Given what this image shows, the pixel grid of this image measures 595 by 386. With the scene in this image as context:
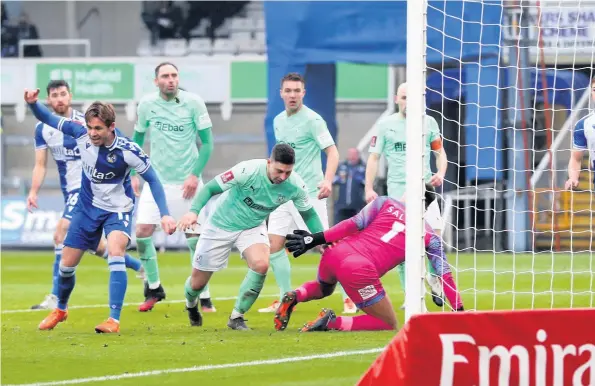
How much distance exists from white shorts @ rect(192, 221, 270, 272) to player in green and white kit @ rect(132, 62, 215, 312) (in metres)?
1.75

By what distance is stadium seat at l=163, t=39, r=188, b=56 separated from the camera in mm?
27453

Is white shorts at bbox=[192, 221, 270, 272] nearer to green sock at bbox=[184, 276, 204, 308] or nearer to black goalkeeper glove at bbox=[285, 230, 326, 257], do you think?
green sock at bbox=[184, 276, 204, 308]

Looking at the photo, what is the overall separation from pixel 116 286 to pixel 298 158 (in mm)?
2709

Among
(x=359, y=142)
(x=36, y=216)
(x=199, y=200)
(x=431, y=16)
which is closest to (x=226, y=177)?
(x=199, y=200)

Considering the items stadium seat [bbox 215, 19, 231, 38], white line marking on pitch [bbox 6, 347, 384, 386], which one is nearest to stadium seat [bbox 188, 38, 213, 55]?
stadium seat [bbox 215, 19, 231, 38]

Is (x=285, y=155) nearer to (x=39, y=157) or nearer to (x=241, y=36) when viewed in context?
(x=39, y=157)

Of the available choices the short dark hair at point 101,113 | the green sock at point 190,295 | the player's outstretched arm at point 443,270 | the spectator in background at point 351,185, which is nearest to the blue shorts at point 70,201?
the green sock at point 190,295

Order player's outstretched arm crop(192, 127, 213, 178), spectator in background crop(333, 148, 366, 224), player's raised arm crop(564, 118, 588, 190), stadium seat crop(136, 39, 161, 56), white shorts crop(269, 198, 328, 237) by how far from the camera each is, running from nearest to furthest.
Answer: player's raised arm crop(564, 118, 588, 190), white shorts crop(269, 198, 328, 237), player's outstretched arm crop(192, 127, 213, 178), spectator in background crop(333, 148, 366, 224), stadium seat crop(136, 39, 161, 56)

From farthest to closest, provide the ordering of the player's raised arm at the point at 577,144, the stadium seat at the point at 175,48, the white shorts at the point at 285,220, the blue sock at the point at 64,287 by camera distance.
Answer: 1. the stadium seat at the point at 175,48
2. the white shorts at the point at 285,220
3. the player's raised arm at the point at 577,144
4. the blue sock at the point at 64,287

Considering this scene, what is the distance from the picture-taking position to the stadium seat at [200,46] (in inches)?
1088

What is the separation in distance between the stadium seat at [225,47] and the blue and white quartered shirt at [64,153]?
53.0ft

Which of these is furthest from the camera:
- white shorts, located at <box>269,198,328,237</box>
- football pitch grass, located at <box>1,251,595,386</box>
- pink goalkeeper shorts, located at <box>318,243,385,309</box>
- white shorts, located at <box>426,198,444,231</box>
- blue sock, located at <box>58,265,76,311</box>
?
white shorts, located at <box>269,198,328,237</box>

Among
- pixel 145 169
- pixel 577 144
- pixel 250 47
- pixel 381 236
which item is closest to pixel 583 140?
pixel 577 144

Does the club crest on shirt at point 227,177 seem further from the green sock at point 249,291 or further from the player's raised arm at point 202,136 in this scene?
the player's raised arm at point 202,136
